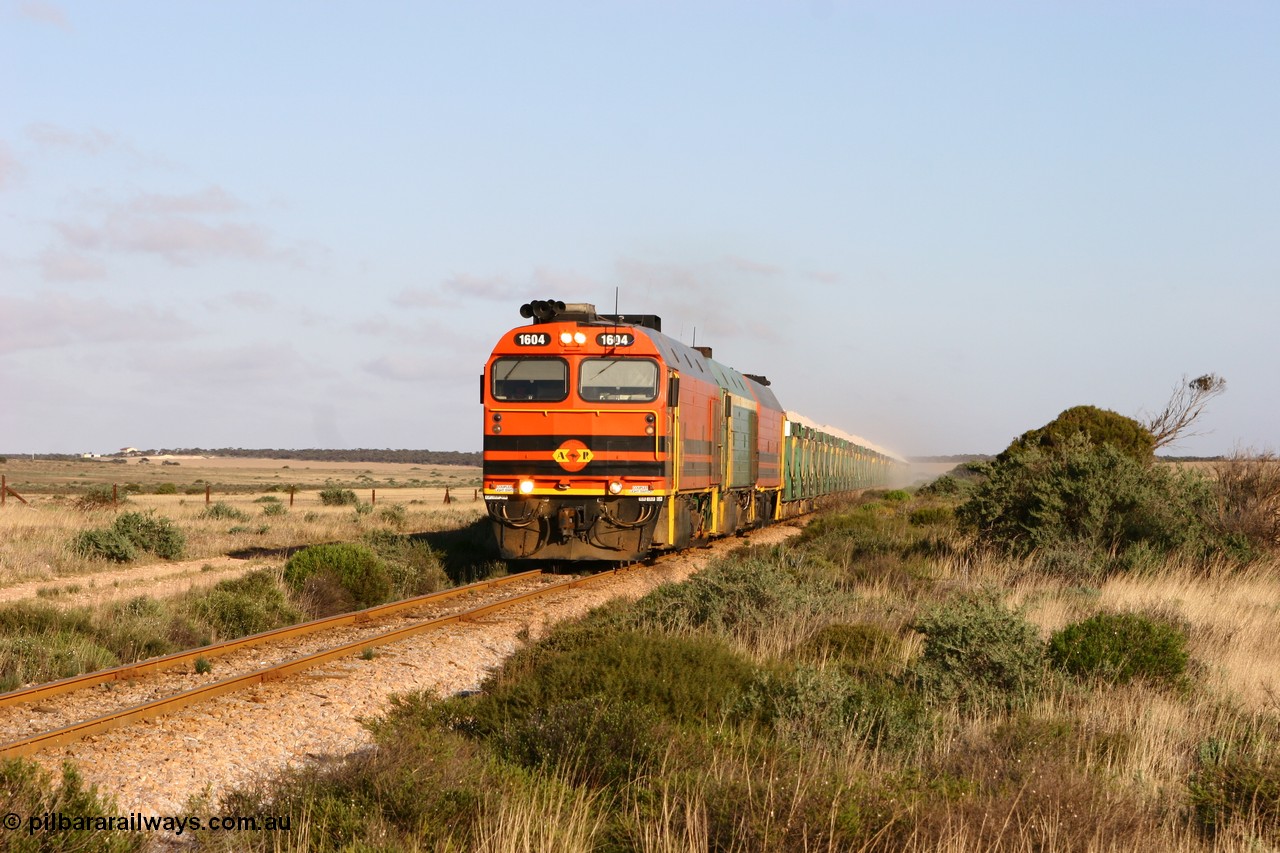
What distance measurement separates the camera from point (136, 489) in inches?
2768

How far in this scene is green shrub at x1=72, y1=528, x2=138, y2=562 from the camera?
25.0m

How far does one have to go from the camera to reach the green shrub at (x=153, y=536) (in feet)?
85.8

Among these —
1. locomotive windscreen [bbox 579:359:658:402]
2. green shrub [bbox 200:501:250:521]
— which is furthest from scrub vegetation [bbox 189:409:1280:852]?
green shrub [bbox 200:501:250:521]

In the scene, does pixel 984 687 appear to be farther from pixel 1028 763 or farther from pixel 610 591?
pixel 610 591

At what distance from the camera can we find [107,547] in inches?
992

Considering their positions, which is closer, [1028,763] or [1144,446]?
[1028,763]

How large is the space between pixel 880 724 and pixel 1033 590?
8.55 m

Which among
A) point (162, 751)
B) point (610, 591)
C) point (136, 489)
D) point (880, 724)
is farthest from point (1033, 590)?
point (136, 489)

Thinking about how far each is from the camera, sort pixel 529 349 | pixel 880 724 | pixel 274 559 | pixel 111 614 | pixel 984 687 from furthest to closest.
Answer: pixel 274 559
pixel 529 349
pixel 111 614
pixel 984 687
pixel 880 724

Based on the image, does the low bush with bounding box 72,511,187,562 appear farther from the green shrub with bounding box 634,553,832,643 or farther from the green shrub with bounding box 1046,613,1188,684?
the green shrub with bounding box 1046,613,1188,684

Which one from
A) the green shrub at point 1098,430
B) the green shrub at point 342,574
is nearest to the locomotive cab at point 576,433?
the green shrub at point 342,574

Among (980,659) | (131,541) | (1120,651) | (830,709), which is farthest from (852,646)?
(131,541)
